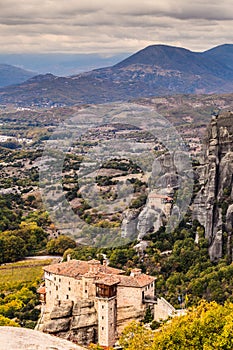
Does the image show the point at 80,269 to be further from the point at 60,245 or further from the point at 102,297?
the point at 60,245

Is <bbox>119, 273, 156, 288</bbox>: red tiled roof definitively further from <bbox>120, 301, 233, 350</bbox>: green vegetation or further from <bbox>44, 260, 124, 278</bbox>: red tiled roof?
<bbox>120, 301, 233, 350</bbox>: green vegetation

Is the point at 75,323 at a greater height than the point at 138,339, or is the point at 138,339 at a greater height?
the point at 138,339

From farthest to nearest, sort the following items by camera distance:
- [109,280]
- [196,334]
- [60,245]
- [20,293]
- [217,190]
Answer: [60,245], [20,293], [217,190], [109,280], [196,334]

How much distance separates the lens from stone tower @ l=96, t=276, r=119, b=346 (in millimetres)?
20812

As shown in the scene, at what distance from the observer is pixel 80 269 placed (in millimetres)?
22906

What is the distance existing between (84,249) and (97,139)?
45.8 metres

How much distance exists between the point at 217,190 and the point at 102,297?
31.5 ft

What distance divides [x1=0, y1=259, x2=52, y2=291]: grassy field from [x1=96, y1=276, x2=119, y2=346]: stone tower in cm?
1037

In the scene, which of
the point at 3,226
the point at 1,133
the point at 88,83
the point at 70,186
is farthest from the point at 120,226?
the point at 88,83

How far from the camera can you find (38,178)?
6050 cm

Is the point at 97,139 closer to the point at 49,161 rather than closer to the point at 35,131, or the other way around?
the point at 49,161

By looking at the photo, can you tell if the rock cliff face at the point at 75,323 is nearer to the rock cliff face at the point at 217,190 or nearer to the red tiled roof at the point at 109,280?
the red tiled roof at the point at 109,280

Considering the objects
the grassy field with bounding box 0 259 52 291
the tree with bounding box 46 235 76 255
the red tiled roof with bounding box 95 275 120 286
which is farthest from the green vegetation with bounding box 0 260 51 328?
the red tiled roof with bounding box 95 275 120 286

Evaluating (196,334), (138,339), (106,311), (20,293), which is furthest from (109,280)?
(20,293)
